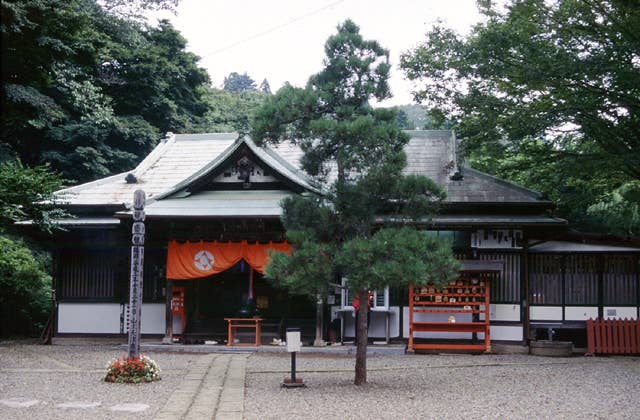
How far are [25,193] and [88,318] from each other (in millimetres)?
6765

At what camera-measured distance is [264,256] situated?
59.2 ft

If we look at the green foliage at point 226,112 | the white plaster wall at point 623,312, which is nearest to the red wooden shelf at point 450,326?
the white plaster wall at point 623,312

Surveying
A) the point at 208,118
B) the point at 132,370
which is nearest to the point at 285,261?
the point at 132,370

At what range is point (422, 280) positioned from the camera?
1122cm

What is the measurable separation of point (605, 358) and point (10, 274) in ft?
56.6

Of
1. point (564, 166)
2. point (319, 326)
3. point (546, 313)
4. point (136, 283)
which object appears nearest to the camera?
point (136, 283)

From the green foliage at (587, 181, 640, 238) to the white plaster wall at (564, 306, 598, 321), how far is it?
18.0 feet

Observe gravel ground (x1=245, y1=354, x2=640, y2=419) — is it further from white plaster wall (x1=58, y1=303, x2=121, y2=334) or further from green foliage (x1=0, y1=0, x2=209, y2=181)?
green foliage (x1=0, y1=0, x2=209, y2=181)

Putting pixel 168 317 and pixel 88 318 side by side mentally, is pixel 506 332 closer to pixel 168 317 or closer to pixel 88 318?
pixel 168 317

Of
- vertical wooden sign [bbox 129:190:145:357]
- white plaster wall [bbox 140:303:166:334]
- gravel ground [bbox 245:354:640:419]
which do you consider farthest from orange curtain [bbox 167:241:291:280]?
vertical wooden sign [bbox 129:190:145:357]

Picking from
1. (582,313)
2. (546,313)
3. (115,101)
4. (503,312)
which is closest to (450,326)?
(503,312)

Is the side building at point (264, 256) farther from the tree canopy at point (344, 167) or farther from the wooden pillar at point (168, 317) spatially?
the tree canopy at point (344, 167)

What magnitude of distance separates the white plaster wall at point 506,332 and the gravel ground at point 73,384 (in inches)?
310

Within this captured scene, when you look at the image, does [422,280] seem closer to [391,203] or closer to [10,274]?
[391,203]
